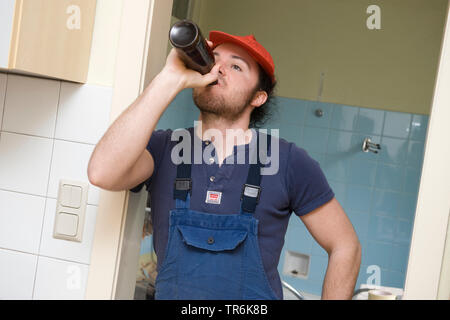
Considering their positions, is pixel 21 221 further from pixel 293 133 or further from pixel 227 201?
pixel 293 133

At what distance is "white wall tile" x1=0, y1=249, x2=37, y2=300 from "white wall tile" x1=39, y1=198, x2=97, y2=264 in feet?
0.18

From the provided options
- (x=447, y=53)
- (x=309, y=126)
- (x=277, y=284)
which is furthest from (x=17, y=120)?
(x=309, y=126)

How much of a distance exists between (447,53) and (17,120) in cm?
112

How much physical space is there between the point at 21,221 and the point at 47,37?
1.70ft

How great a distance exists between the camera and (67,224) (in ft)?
4.45

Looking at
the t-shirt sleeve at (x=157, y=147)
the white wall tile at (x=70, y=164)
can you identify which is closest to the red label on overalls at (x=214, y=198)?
the t-shirt sleeve at (x=157, y=147)

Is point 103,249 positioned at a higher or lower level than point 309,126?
lower

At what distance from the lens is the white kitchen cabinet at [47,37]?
Result: 115 cm

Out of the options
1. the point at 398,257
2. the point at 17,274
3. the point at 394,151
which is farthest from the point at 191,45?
the point at 398,257

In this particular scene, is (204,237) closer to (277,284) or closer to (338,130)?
(277,284)

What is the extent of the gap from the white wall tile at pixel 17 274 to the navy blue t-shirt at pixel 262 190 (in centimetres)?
36

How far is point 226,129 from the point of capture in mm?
1436

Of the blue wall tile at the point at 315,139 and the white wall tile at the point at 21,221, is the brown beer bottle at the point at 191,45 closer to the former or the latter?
the white wall tile at the point at 21,221

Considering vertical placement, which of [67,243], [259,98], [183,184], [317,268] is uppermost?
[259,98]
